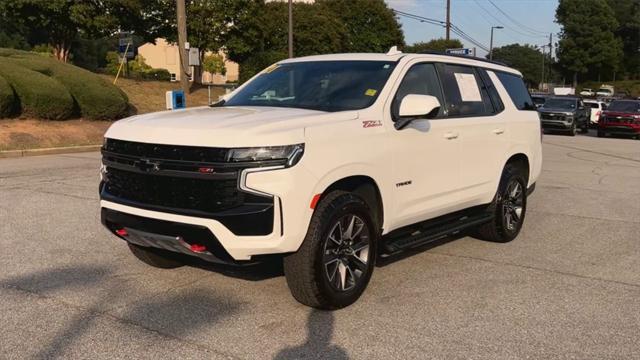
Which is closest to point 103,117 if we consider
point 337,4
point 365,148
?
point 365,148

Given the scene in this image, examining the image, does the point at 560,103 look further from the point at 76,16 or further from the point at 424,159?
the point at 424,159

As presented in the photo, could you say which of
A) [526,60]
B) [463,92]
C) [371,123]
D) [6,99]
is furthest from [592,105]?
[526,60]

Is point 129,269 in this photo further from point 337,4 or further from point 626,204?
point 337,4

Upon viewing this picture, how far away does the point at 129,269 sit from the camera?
18.2 ft

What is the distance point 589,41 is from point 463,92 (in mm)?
94509

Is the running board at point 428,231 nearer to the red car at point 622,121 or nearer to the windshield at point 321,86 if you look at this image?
the windshield at point 321,86

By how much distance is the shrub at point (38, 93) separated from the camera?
16.7 m

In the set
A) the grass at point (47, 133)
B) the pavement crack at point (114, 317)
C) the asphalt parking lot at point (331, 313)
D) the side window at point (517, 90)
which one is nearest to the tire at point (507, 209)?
the asphalt parking lot at point (331, 313)

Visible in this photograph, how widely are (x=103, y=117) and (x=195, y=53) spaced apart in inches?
185

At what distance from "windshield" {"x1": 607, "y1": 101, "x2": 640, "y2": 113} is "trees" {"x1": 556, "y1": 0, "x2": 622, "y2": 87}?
6889 centimetres

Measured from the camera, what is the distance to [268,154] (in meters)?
4.04

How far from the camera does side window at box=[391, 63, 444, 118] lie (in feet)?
17.0

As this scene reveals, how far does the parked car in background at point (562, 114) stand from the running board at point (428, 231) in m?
22.6

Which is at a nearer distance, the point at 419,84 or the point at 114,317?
the point at 114,317
